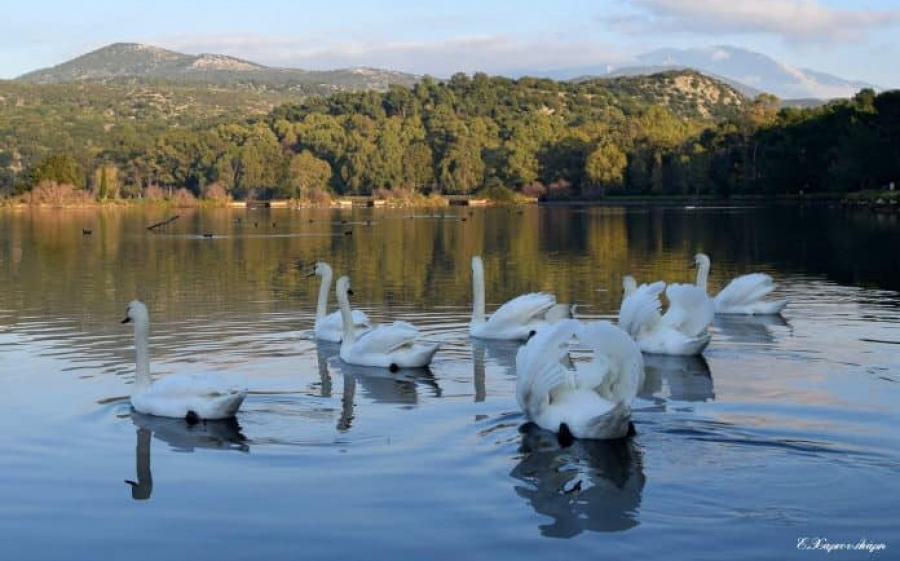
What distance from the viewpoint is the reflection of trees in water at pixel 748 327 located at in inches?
705

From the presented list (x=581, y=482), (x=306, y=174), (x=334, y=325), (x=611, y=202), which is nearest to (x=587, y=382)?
(x=581, y=482)

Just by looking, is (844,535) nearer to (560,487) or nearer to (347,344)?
(560,487)

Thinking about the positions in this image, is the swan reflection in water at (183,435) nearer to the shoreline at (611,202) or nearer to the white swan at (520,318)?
the white swan at (520,318)

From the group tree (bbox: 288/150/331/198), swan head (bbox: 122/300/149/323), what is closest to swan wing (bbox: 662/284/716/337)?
swan head (bbox: 122/300/149/323)

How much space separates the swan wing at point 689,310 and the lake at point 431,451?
1.61ft

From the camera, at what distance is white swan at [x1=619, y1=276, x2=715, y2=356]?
1533 cm

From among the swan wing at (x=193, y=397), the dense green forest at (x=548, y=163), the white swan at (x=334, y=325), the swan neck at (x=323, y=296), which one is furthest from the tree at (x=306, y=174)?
the swan wing at (x=193, y=397)

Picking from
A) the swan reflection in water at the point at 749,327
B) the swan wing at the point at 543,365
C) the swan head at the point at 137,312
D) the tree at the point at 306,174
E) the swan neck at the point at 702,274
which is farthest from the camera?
the tree at the point at 306,174

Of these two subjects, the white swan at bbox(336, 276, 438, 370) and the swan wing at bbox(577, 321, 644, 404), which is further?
the white swan at bbox(336, 276, 438, 370)

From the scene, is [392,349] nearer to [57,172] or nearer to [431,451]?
[431,451]

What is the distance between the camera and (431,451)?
10578 mm

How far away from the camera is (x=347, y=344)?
1560cm

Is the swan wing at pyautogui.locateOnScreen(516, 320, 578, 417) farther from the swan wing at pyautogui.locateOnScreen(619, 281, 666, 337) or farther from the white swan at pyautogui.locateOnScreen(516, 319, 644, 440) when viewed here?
the swan wing at pyautogui.locateOnScreen(619, 281, 666, 337)

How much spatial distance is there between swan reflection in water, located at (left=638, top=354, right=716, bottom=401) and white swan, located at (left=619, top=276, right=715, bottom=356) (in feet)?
0.56
